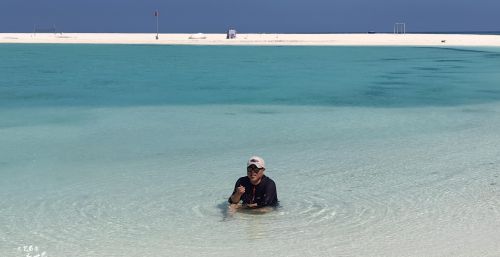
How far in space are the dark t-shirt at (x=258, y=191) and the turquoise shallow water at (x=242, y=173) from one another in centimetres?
18

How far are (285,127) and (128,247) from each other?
330 inches

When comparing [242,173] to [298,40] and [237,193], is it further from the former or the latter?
[298,40]

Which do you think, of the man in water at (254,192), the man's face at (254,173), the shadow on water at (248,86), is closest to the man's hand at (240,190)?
the man in water at (254,192)

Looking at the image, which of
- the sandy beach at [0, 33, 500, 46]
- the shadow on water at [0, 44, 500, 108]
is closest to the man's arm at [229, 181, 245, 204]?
the shadow on water at [0, 44, 500, 108]

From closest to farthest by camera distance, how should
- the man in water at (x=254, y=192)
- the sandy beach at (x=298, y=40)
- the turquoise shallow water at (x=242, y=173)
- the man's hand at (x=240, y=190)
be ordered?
the turquoise shallow water at (x=242, y=173) → the man's hand at (x=240, y=190) → the man in water at (x=254, y=192) → the sandy beach at (x=298, y=40)

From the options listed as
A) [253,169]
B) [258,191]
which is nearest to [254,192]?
[258,191]

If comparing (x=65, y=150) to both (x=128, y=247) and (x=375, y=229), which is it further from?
(x=375, y=229)

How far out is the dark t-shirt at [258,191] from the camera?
7.40 meters

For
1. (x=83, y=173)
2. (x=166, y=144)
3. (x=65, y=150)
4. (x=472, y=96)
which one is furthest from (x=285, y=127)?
(x=472, y=96)

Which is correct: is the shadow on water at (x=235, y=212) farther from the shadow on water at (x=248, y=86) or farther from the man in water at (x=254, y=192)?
the shadow on water at (x=248, y=86)

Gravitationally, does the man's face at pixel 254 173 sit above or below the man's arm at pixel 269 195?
above

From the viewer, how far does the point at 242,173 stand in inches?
391

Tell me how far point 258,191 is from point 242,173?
8.22 ft

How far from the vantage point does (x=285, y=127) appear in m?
14.6
